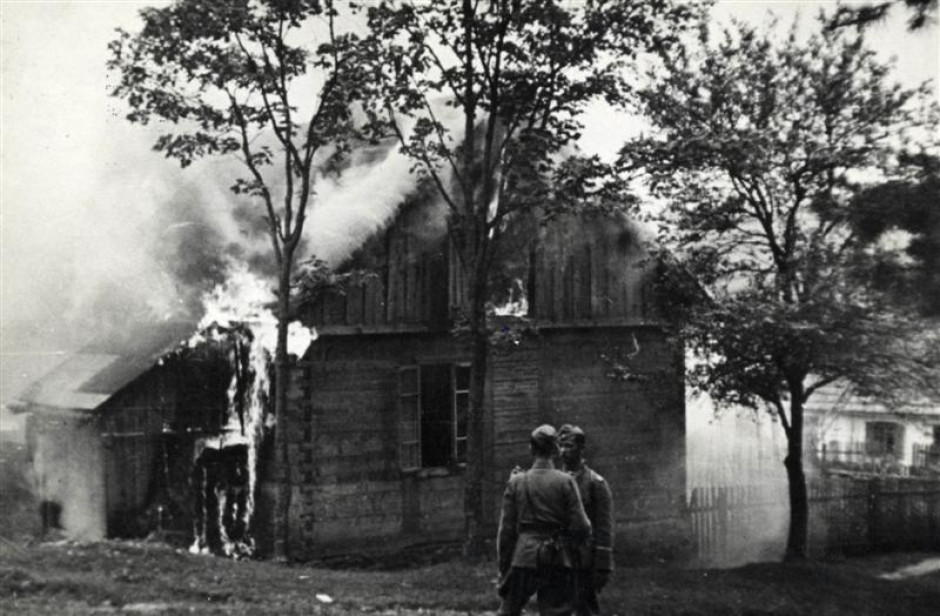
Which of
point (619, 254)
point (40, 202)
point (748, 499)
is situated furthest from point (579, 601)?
point (40, 202)

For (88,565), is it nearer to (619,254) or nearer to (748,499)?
(619,254)

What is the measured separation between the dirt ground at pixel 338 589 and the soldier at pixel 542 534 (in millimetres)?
2981

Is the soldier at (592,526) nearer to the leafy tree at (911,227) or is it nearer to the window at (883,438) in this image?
the leafy tree at (911,227)

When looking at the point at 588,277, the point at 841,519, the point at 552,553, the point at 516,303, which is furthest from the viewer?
the point at 841,519

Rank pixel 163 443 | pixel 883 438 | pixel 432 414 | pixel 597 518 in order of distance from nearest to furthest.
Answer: pixel 597 518, pixel 163 443, pixel 432 414, pixel 883 438

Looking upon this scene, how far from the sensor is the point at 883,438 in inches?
1156

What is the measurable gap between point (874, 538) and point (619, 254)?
8481mm

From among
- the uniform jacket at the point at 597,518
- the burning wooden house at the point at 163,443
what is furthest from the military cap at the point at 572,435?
the burning wooden house at the point at 163,443

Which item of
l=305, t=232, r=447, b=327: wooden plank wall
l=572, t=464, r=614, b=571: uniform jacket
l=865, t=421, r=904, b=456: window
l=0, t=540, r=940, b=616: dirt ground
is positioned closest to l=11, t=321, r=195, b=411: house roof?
l=305, t=232, r=447, b=327: wooden plank wall

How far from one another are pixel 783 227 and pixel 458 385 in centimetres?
658

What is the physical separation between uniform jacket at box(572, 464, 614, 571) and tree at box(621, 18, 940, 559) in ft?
23.0

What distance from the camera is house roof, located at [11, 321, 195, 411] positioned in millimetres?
15070

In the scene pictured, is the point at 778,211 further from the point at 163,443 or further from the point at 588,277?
the point at 163,443

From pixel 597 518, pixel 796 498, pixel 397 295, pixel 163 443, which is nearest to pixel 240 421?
pixel 163 443
